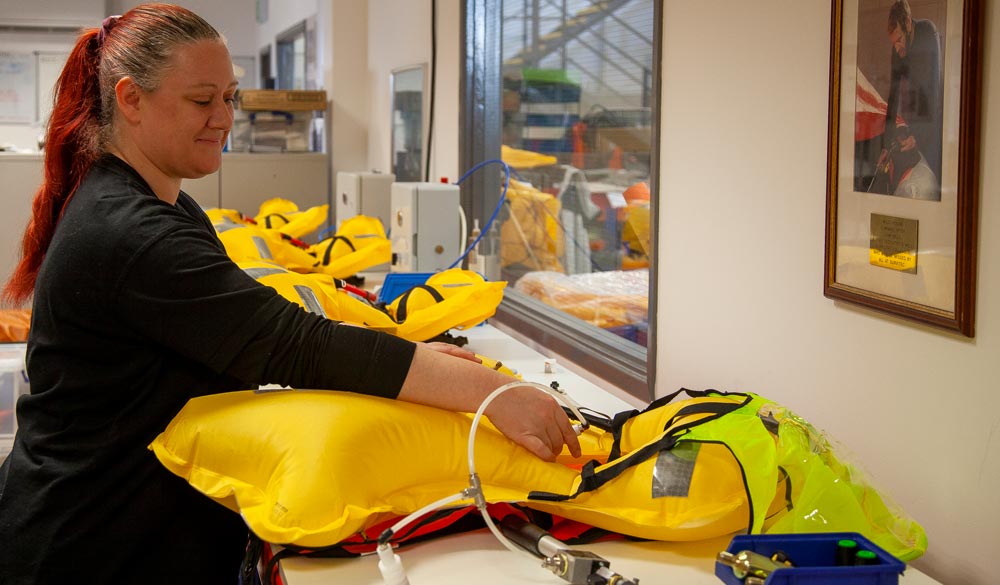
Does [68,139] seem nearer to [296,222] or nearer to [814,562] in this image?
[814,562]

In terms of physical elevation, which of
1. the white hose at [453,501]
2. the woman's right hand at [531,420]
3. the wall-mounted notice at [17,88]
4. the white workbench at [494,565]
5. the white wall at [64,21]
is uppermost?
the white wall at [64,21]

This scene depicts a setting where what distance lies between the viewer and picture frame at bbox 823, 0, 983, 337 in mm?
1274

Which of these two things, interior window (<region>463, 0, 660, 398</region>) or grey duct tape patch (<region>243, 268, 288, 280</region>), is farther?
interior window (<region>463, 0, 660, 398</region>)

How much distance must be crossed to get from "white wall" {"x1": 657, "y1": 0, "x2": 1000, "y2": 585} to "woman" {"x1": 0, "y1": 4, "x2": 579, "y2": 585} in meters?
0.52

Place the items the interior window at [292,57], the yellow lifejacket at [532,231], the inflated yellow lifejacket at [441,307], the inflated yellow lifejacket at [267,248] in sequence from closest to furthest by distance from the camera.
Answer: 1. the inflated yellow lifejacket at [441,307]
2. the inflated yellow lifejacket at [267,248]
3. the yellow lifejacket at [532,231]
4. the interior window at [292,57]

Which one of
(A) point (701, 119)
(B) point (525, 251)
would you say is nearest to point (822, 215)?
(A) point (701, 119)

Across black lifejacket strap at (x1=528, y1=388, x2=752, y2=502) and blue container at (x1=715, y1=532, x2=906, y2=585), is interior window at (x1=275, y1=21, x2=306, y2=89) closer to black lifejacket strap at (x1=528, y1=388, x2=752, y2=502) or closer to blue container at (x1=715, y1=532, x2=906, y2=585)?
black lifejacket strap at (x1=528, y1=388, x2=752, y2=502)

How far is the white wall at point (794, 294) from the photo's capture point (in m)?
1.30

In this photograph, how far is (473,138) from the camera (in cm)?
367

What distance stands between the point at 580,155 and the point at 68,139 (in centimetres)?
200

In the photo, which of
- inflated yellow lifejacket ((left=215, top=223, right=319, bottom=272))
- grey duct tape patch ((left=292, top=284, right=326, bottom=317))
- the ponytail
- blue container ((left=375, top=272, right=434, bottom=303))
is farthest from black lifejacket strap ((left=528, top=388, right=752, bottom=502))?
inflated yellow lifejacket ((left=215, top=223, right=319, bottom=272))

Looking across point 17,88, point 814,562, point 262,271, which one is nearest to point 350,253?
point 262,271

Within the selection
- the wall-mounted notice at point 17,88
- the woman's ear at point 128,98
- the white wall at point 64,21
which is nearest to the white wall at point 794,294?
the woman's ear at point 128,98

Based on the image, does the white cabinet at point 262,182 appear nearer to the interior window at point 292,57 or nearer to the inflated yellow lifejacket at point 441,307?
the interior window at point 292,57
